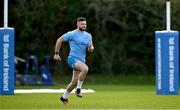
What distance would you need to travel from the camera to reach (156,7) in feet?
122

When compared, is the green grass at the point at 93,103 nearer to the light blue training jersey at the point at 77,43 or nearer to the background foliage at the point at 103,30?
the light blue training jersey at the point at 77,43

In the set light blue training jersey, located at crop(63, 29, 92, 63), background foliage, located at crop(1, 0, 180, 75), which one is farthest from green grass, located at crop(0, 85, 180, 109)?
background foliage, located at crop(1, 0, 180, 75)

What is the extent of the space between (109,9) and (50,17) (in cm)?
285

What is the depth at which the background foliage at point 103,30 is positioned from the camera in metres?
37.7

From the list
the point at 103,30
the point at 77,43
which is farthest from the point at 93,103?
the point at 103,30

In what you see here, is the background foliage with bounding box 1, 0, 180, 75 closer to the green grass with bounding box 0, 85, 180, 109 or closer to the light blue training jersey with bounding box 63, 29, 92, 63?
the green grass with bounding box 0, 85, 180, 109

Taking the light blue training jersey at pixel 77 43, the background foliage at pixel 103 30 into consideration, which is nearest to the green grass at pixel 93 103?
the light blue training jersey at pixel 77 43

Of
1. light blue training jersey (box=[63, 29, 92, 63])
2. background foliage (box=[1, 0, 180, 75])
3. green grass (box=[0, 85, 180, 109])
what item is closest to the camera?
green grass (box=[0, 85, 180, 109])

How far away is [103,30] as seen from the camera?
38812 mm

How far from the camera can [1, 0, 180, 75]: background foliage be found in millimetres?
37688

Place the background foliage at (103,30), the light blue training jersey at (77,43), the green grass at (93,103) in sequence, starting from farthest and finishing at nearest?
1. the background foliage at (103,30)
2. the light blue training jersey at (77,43)
3. the green grass at (93,103)

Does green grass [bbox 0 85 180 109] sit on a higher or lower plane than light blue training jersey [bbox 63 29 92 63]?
lower

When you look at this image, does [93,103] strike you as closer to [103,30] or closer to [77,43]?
[77,43]

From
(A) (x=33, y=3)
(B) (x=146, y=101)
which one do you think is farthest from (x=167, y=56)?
(A) (x=33, y=3)
